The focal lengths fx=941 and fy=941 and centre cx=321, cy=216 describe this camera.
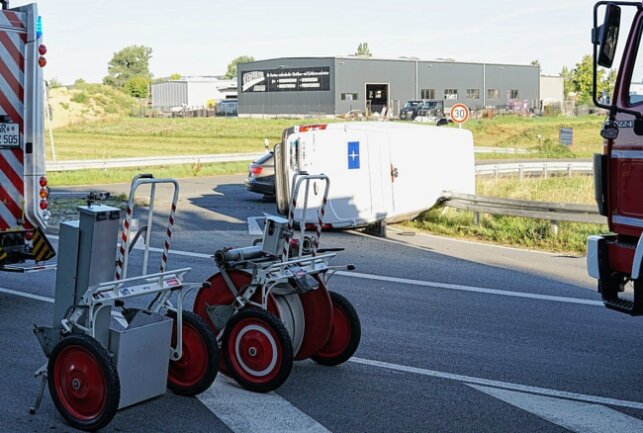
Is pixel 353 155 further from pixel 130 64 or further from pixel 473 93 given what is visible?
pixel 130 64

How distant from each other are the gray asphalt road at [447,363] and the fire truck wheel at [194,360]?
125mm

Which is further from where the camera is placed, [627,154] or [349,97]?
[349,97]

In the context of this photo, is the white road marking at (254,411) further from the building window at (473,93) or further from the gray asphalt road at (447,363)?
the building window at (473,93)

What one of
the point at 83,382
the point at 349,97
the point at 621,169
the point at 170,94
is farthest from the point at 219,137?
the point at 170,94

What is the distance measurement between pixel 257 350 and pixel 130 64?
191213mm

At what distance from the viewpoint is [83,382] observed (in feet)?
20.9

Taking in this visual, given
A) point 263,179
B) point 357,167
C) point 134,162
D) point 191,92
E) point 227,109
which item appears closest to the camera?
point 357,167

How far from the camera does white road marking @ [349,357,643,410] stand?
7.00m

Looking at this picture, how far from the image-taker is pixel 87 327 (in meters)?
6.43

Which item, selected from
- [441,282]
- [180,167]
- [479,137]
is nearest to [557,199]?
[441,282]

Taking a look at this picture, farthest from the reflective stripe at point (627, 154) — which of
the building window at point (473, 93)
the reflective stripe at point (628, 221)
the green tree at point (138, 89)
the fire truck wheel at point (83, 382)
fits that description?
the green tree at point (138, 89)

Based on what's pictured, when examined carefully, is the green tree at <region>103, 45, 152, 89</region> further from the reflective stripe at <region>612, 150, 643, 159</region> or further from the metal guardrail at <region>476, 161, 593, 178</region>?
the reflective stripe at <region>612, 150, 643, 159</region>

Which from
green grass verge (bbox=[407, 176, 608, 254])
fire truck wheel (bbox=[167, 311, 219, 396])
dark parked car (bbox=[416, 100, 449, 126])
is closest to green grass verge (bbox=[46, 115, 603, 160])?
dark parked car (bbox=[416, 100, 449, 126])

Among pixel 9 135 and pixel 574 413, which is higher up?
pixel 9 135
